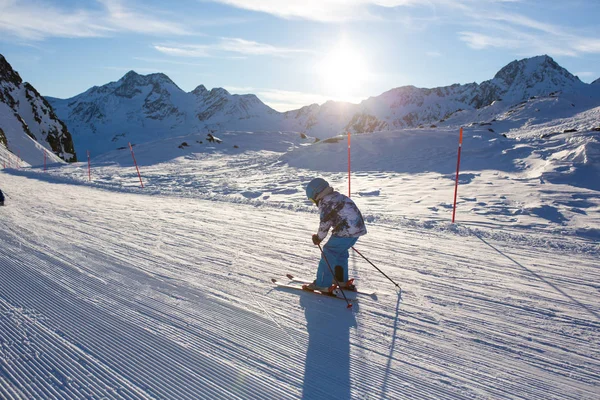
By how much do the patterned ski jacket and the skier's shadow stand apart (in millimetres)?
866

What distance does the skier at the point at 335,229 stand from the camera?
15.5 ft

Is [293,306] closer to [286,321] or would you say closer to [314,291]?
[286,321]

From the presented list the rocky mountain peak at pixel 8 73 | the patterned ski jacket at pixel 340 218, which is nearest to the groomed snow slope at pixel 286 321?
the patterned ski jacket at pixel 340 218

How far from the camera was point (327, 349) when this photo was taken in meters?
3.56

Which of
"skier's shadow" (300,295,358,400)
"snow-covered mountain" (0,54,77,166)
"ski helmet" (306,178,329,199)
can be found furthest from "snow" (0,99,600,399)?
"snow-covered mountain" (0,54,77,166)

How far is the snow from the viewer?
3094mm

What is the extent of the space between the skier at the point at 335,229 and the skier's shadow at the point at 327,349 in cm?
32

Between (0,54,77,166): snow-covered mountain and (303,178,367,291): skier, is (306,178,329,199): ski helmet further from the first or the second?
(0,54,77,166): snow-covered mountain

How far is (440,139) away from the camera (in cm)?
2417

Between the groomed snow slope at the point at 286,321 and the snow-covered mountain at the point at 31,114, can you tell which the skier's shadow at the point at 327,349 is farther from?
the snow-covered mountain at the point at 31,114

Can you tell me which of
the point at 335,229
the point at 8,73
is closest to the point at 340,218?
the point at 335,229

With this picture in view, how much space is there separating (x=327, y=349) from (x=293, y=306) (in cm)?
97

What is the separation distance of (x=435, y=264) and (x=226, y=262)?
3.26 metres

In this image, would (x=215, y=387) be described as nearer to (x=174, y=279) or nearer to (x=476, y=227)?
(x=174, y=279)
